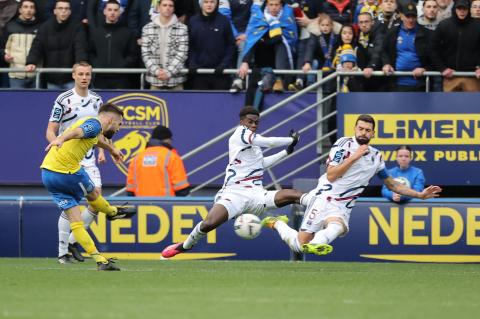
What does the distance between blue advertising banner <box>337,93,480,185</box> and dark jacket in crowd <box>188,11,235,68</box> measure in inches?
75.0

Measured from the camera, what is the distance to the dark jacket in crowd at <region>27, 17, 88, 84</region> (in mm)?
19125

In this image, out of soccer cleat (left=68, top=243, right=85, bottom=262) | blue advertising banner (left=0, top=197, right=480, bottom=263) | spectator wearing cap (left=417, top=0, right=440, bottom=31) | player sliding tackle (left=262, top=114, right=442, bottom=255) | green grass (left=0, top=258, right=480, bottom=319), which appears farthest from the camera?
spectator wearing cap (left=417, top=0, right=440, bottom=31)

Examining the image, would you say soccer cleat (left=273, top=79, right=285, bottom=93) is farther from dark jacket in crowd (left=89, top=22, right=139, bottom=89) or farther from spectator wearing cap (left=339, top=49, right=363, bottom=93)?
dark jacket in crowd (left=89, top=22, right=139, bottom=89)

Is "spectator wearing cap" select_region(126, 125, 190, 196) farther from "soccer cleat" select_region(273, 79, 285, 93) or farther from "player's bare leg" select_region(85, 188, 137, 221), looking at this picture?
"player's bare leg" select_region(85, 188, 137, 221)

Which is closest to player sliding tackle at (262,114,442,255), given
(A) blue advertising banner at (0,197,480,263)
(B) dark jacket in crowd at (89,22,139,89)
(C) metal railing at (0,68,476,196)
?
(A) blue advertising banner at (0,197,480,263)

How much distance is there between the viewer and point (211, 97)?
773 inches

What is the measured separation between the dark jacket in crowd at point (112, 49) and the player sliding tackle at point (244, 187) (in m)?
4.41

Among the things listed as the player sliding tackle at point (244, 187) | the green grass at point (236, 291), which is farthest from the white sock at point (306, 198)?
the green grass at point (236, 291)

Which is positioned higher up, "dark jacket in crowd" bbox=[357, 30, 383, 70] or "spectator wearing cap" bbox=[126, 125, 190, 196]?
"dark jacket in crowd" bbox=[357, 30, 383, 70]

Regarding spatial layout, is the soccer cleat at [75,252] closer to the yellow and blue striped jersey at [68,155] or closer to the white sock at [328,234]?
the yellow and blue striped jersey at [68,155]

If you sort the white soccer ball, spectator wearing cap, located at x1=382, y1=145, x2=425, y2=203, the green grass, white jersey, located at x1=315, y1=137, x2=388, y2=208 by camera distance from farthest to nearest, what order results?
spectator wearing cap, located at x1=382, y1=145, x2=425, y2=203 < the white soccer ball < white jersey, located at x1=315, y1=137, x2=388, y2=208 < the green grass

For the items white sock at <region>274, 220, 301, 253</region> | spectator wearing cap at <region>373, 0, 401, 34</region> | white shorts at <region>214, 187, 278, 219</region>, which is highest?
spectator wearing cap at <region>373, 0, 401, 34</region>

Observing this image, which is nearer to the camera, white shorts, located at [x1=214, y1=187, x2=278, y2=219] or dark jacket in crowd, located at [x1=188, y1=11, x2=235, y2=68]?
white shorts, located at [x1=214, y1=187, x2=278, y2=219]

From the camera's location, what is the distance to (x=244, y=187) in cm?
1543
